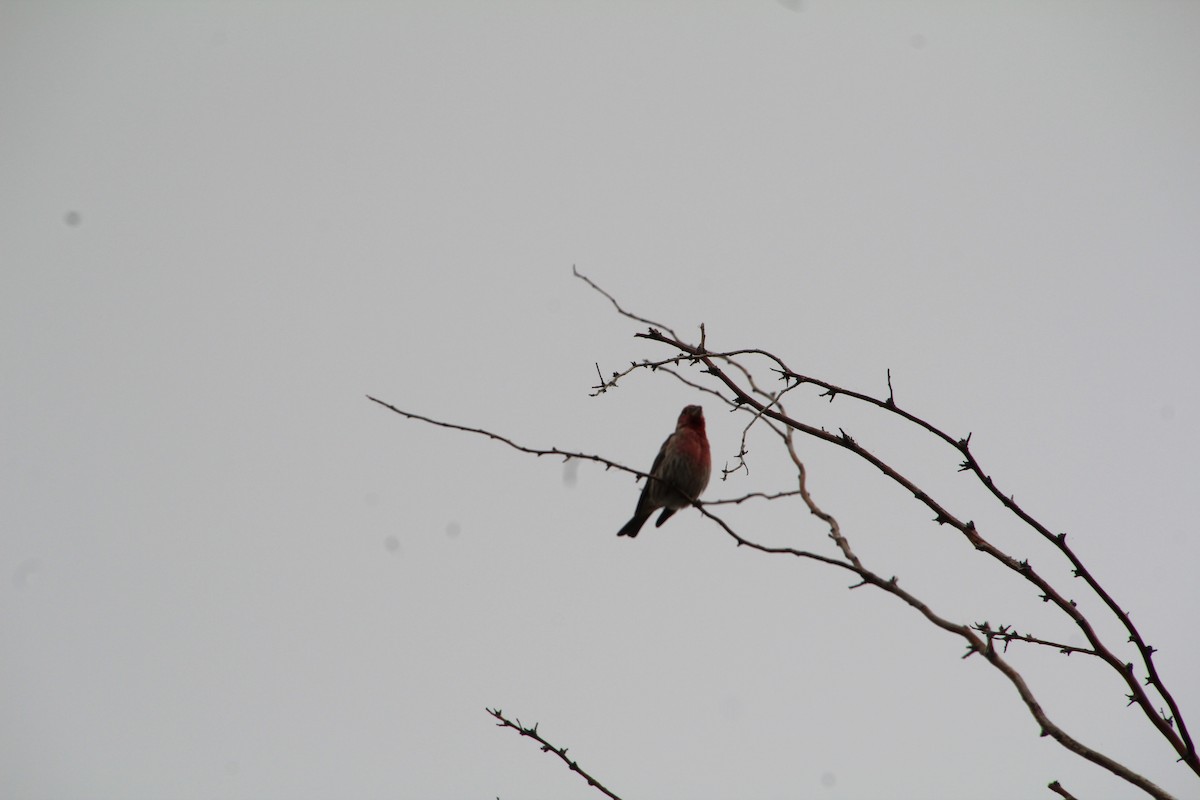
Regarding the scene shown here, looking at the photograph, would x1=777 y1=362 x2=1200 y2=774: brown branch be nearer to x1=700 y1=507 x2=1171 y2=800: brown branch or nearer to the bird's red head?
x1=700 y1=507 x2=1171 y2=800: brown branch


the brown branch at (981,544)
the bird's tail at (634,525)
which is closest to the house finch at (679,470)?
the bird's tail at (634,525)

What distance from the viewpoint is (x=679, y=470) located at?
26.6 feet

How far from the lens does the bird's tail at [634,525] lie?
336 inches

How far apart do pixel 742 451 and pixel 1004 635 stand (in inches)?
58.6

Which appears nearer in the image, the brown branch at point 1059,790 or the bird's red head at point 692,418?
the brown branch at point 1059,790

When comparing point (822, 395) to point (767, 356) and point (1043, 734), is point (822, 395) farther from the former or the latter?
point (1043, 734)

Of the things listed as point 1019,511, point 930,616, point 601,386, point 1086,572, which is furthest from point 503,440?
point 1086,572

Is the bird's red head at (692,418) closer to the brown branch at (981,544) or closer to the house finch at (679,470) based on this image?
the house finch at (679,470)

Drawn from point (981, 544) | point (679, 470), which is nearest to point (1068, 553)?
point (981, 544)

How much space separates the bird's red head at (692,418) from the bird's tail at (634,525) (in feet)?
2.93

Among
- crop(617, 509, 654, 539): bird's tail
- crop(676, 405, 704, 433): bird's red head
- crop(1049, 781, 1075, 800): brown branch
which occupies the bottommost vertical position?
crop(1049, 781, 1075, 800): brown branch

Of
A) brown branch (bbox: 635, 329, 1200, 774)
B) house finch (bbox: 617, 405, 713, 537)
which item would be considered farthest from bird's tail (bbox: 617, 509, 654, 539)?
brown branch (bbox: 635, 329, 1200, 774)

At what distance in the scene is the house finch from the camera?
8078mm

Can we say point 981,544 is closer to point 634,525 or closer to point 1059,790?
point 1059,790
